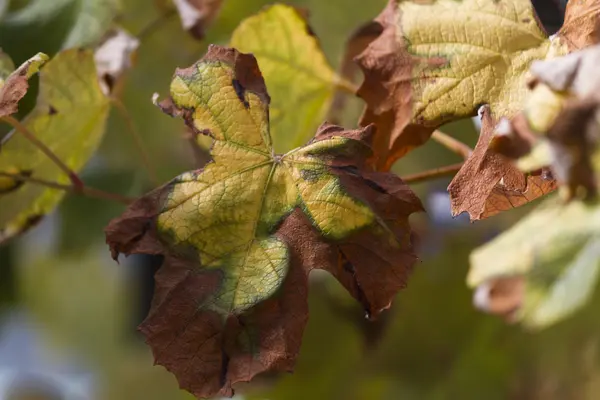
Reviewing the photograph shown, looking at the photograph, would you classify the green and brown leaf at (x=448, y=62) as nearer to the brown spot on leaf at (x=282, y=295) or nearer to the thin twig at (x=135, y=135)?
the brown spot on leaf at (x=282, y=295)

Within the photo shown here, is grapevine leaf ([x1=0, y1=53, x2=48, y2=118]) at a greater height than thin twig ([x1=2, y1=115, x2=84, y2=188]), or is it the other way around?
grapevine leaf ([x1=0, y1=53, x2=48, y2=118])

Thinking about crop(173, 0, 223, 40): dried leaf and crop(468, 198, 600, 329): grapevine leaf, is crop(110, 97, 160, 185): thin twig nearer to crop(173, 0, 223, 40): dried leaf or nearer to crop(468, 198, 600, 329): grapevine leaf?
→ crop(173, 0, 223, 40): dried leaf

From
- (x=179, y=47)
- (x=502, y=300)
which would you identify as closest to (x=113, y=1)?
(x=179, y=47)

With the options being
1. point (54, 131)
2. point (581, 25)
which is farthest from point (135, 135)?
point (581, 25)

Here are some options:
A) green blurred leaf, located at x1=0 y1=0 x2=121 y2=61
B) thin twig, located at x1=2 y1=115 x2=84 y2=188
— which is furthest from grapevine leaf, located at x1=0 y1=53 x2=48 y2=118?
green blurred leaf, located at x1=0 y1=0 x2=121 y2=61

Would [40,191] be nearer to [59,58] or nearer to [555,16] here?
[59,58]

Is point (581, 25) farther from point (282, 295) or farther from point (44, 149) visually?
point (44, 149)

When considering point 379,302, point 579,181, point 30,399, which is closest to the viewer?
point 579,181
